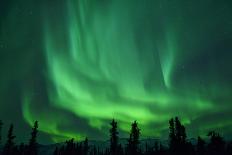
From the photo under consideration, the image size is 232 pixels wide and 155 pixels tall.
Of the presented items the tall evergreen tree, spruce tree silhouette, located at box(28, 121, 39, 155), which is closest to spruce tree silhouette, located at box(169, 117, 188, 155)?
the tall evergreen tree

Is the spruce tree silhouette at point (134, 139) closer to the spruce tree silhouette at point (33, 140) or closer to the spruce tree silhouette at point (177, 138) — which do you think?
the spruce tree silhouette at point (177, 138)

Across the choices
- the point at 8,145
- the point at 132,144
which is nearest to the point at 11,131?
the point at 8,145

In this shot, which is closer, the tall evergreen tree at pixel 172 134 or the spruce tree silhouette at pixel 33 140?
the tall evergreen tree at pixel 172 134

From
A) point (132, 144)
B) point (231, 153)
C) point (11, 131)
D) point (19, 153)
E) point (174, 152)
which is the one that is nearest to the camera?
point (174, 152)

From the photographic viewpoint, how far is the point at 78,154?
82312 mm

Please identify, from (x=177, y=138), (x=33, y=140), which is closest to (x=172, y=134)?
(x=177, y=138)

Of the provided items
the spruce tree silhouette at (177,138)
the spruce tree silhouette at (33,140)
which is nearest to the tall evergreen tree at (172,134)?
the spruce tree silhouette at (177,138)

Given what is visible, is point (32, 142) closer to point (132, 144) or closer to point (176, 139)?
point (132, 144)

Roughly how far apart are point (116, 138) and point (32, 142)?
2484cm

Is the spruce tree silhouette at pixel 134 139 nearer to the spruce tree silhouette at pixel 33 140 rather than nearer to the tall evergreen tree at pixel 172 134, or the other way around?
the tall evergreen tree at pixel 172 134

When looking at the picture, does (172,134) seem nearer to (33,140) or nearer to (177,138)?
(177,138)

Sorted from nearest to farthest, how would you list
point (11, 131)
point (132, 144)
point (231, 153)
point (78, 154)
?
point (132, 144) < point (231, 153) < point (11, 131) < point (78, 154)

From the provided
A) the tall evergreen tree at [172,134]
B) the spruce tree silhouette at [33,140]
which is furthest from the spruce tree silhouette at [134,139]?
the spruce tree silhouette at [33,140]

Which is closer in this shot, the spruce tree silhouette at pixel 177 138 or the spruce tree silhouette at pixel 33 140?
the spruce tree silhouette at pixel 177 138
